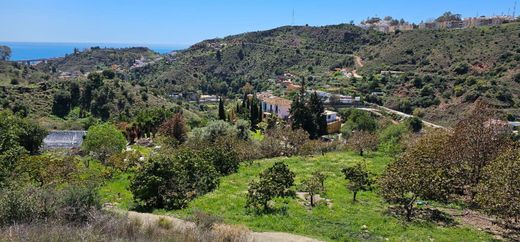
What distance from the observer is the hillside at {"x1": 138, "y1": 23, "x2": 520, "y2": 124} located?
65.1 meters

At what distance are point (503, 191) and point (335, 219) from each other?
18.9ft

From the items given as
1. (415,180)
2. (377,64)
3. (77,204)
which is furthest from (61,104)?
(415,180)

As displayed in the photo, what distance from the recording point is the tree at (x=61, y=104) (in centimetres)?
6794

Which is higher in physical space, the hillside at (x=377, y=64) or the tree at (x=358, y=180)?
the hillside at (x=377, y=64)

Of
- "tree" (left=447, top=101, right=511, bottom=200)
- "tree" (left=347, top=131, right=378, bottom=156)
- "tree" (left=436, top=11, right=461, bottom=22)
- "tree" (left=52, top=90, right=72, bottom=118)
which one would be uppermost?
"tree" (left=436, top=11, right=461, bottom=22)

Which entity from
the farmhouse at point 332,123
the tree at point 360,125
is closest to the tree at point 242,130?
the tree at point 360,125

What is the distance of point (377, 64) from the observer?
94.3m

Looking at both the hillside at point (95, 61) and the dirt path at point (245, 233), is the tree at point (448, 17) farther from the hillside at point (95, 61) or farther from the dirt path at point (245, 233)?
the dirt path at point (245, 233)

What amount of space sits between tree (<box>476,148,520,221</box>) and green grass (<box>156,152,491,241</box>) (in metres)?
1.03

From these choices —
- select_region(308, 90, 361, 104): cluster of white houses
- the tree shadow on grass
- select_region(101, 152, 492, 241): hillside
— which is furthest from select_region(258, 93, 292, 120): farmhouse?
the tree shadow on grass

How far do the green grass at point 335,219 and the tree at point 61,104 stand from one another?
5612 centimetres

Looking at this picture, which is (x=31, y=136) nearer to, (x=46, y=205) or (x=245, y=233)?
(x=46, y=205)

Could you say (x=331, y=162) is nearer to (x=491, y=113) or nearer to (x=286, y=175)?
(x=286, y=175)

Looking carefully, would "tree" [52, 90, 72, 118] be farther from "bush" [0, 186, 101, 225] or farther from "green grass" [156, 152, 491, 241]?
"bush" [0, 186, 101, 225]
